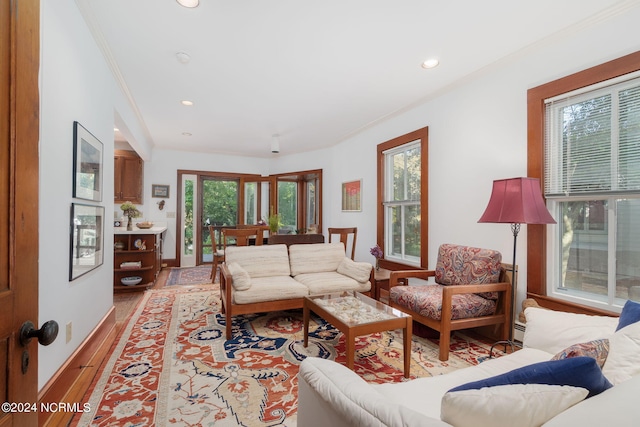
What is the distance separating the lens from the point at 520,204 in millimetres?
2297

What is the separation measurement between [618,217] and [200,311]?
13.3 feet

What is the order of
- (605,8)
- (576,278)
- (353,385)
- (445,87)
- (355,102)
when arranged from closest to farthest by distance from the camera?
(353,385) < (605,8) < (576,278) < (445,87) < (355,102)

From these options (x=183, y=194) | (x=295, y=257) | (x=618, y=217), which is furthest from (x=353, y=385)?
(x=183, y=194)

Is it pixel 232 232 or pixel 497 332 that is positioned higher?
pixel 232 232

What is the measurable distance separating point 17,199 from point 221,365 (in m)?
2.02

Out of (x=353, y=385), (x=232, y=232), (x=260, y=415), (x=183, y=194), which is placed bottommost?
(x=260, y=415)

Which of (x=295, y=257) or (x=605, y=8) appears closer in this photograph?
(x=605, y=8)

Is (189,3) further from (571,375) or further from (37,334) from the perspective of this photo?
(571,375)

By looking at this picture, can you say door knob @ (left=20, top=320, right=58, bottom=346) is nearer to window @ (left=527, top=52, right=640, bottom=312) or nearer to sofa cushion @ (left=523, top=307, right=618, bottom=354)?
sofa cushion @ (left=523, top=307, right=618, bottom=354)

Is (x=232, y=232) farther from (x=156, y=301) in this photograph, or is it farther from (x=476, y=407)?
(x=476, y=407)

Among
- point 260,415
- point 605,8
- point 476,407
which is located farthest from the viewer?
point 605,8

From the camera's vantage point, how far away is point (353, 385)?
0.98 m

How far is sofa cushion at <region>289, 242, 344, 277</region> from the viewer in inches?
147

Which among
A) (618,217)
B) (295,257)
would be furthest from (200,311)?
(618,217)
